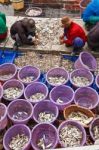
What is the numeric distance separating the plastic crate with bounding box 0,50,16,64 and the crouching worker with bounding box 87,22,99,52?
160 centimetres

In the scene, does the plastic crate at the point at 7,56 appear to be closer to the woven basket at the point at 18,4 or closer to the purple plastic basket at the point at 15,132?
the purple plastic basket at the point at 15,132

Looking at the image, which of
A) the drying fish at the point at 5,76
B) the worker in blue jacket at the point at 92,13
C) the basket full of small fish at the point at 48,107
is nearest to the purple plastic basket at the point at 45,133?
the basket full of small fish at the point at 48,107

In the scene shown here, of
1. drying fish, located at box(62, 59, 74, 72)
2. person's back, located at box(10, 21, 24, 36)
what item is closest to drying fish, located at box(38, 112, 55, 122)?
drying fish, located at box(62, 59, 74, 72)

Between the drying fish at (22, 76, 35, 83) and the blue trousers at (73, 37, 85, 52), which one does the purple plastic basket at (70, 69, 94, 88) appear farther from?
the drying fish at (22, 76, 35, 83)

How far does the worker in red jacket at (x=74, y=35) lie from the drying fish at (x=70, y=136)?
1889 mm

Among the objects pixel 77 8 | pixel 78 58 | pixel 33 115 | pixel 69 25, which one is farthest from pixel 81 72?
pixel 77 8

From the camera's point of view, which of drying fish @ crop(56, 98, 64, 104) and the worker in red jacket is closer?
drying fish @ crop(56, 98, 64, 104)

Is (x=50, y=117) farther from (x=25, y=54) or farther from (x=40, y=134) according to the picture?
(x=25, y=54)

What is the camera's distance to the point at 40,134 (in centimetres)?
454

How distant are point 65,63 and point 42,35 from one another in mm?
1016

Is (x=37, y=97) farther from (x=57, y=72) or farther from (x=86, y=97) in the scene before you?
(x=86, y=97)

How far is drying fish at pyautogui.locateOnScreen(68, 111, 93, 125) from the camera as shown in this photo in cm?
464

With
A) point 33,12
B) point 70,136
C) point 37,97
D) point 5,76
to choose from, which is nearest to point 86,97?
point 37,97

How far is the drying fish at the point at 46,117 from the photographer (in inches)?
186
